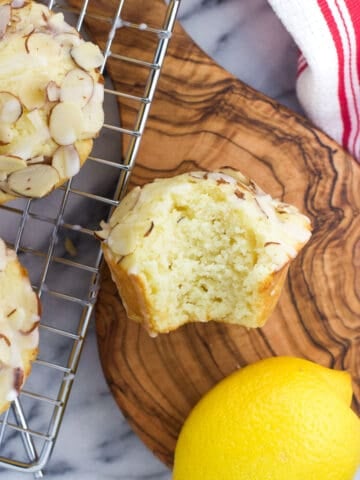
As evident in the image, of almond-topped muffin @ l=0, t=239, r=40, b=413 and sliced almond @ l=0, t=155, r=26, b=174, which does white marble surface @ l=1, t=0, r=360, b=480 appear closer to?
almond-topped muffin @ l=0, t=239, r=40, b=413

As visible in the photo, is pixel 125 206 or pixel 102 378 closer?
pixel 125 206

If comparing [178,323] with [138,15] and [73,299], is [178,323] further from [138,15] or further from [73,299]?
[138,15]

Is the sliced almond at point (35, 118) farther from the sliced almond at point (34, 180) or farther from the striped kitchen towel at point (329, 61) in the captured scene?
the striped kitchen towel at point (329, 61)

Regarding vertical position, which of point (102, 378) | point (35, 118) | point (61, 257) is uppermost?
point (35, 118)

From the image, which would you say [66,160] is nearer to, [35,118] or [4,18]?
[35,118]

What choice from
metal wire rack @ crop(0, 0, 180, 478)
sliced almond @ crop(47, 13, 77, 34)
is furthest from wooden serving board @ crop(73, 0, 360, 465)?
sliced almond @ crop(47, 13, 77, 34)

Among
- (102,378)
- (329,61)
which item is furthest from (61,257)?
(329,61)
